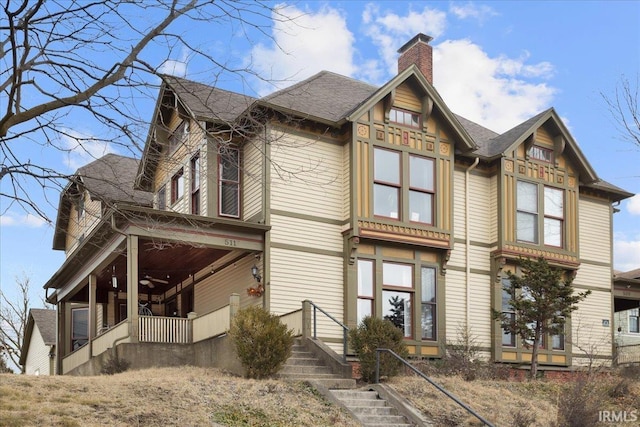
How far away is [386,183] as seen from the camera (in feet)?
73.2

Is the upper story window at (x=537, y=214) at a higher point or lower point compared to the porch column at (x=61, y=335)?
higher

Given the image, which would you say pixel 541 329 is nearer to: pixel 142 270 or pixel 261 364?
pixel 261 364

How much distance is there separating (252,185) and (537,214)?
928 centimetres

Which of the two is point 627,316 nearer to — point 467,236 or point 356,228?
point 467,236

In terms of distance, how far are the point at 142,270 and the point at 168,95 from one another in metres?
5.61

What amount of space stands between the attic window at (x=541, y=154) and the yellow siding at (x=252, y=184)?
30.0ft

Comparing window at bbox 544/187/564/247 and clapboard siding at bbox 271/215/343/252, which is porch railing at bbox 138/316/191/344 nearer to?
clapboard siding at bbox 271/215/343/252

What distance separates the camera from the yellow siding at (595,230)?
88.3ft

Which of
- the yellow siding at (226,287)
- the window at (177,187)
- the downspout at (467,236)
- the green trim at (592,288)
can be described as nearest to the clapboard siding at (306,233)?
the yellow siding at (226,287)

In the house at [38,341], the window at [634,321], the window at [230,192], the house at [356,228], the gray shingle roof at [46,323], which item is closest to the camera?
the house at [356,228]

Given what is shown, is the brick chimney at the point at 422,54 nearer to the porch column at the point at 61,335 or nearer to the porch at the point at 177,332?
the porch at the point at 177,332

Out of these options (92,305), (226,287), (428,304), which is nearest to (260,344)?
(226,287)

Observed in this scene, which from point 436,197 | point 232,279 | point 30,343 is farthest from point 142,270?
point 30,343

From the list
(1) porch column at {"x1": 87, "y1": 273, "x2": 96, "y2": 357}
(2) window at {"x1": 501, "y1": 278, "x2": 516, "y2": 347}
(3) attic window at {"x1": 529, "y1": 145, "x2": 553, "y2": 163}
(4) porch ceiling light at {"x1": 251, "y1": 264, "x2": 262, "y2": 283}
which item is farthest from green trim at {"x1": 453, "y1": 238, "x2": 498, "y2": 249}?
(1) porch column at {"x1": 87, "y1": 273, "x2": 96, "y2": 357}
